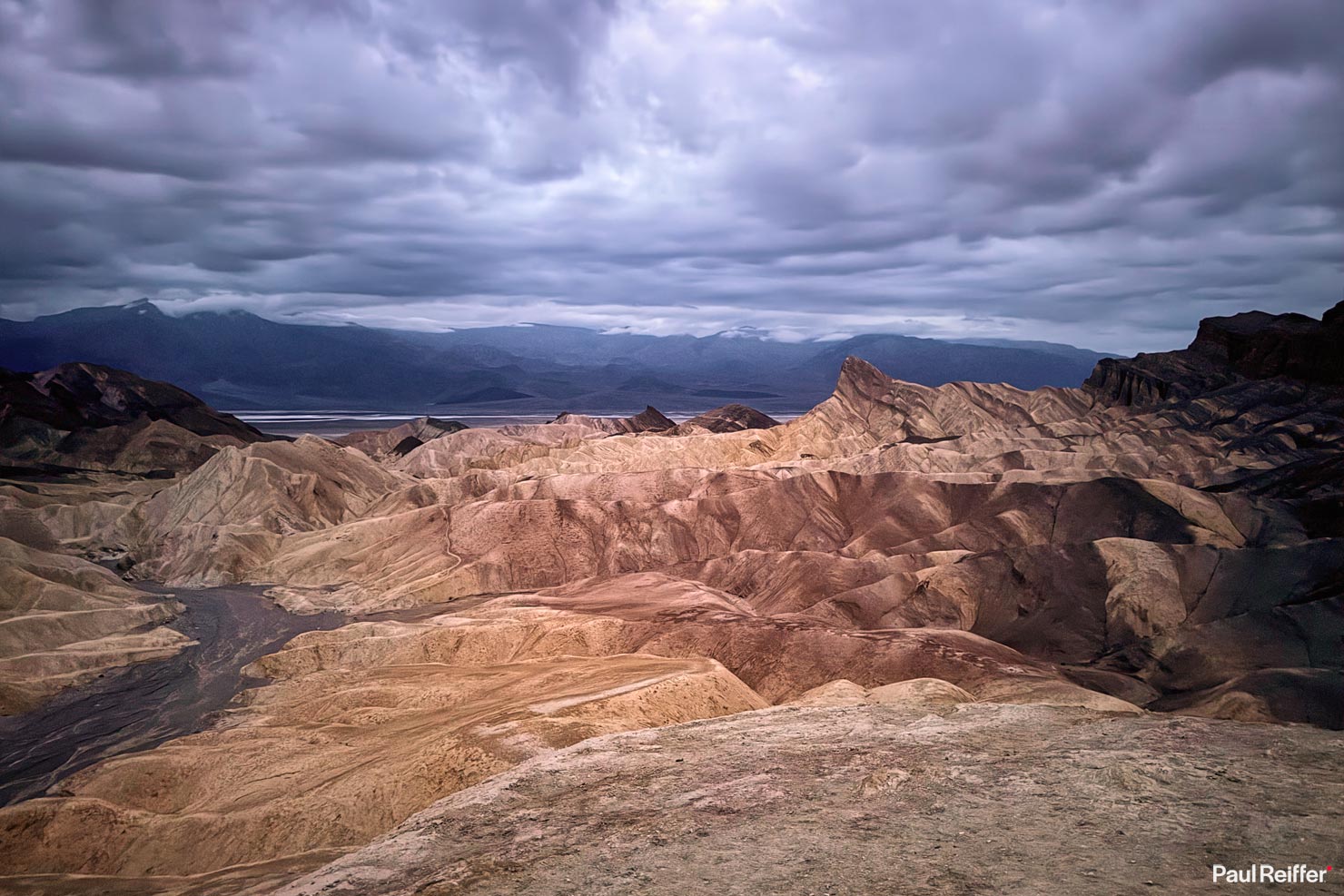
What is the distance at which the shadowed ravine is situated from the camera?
2614cm

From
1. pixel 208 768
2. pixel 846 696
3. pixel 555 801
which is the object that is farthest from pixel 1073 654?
pixel 208 768

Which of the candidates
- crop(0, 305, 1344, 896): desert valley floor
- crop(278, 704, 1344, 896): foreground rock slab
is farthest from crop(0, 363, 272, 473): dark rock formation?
crop(278, 704, 1344, 896): foreground rock slab

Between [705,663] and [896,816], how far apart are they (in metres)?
14.9

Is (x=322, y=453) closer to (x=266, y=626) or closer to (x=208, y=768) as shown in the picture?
(x=266, y=626)

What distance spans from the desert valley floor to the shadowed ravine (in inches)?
8.0

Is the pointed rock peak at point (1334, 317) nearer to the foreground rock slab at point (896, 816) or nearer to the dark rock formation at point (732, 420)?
the dark rock formation at point (732, 420)

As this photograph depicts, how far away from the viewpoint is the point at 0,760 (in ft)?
86.3

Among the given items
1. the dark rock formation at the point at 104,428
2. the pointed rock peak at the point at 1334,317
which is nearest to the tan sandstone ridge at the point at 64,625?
the dark rock formation at the point at 104,428

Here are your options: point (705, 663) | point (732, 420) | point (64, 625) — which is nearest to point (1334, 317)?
point (732, 420)

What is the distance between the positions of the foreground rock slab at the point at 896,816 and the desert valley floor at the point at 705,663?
0.25 feet

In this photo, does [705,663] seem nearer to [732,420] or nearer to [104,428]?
[732,420]

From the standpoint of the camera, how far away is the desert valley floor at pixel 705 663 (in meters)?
12.9

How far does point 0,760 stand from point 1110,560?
1634 inches

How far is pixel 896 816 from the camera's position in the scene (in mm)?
13062
